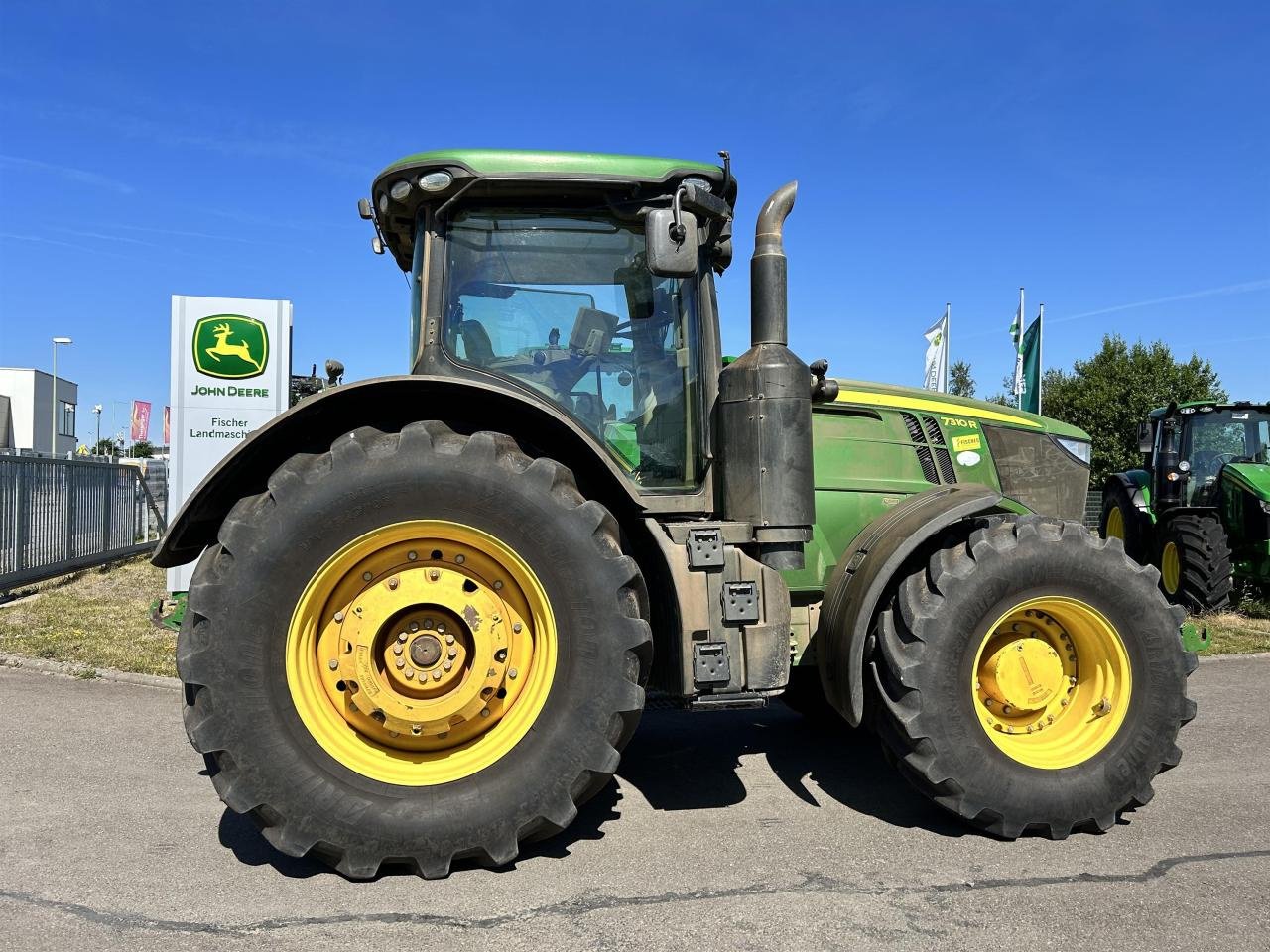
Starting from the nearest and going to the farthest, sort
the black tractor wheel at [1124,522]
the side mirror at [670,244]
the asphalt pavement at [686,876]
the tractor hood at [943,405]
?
the asphalt pavement at [686,876] → the side mirror at [670,244] → the tractor hood at [943,405] → the black tractor wheel at [1124,522]

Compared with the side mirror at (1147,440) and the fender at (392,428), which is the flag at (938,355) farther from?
the fender at (392,428)

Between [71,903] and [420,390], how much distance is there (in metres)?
1.94

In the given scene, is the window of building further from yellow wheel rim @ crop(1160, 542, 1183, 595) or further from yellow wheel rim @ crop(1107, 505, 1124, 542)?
yellow wheel rim @ crop(1160, 542, 1183, 595)

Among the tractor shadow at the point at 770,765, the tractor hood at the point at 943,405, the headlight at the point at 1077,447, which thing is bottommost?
the tractor shadow at the point at 770,765

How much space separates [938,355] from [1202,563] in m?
5.28

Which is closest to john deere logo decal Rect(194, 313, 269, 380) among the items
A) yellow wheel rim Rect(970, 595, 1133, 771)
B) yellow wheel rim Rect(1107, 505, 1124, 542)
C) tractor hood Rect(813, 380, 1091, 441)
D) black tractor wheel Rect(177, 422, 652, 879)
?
tractor hood Rect(813, 380, 1091, 441)

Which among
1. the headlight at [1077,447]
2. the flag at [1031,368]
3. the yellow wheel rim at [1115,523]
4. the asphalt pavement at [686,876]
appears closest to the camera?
the asphalt pavement at [686,876]

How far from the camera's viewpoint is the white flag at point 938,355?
1374cm

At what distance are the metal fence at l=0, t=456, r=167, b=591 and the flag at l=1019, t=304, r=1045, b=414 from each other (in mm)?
11868

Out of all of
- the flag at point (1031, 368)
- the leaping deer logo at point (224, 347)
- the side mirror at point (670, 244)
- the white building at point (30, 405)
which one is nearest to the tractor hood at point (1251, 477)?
the flag at point (1031, 368)

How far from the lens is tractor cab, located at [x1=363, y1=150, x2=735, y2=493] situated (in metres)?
3.67

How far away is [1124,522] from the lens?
39.5 feet

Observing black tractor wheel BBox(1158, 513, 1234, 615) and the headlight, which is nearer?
the headlight

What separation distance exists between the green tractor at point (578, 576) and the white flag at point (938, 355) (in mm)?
10005
